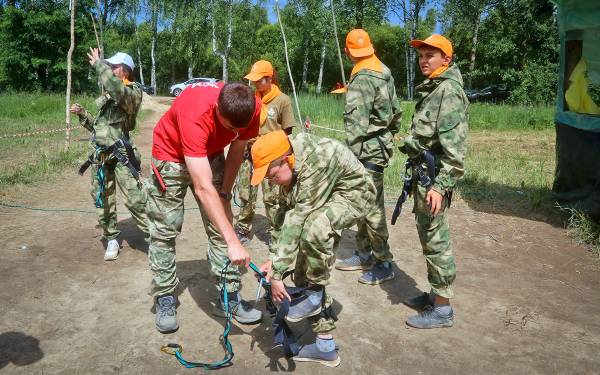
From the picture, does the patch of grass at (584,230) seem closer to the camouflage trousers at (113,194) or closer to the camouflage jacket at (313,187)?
the camouflage jacket at (313,187)

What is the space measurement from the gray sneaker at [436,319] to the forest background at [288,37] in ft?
65.6

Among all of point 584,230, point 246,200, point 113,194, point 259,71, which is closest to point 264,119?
point 259,71

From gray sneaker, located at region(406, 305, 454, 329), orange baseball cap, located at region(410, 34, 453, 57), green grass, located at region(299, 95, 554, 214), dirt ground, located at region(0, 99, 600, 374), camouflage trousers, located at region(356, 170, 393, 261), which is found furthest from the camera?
green grass, located at region(299, 95, 554, 214)

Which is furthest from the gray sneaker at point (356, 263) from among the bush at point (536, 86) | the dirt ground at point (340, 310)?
the bush at point (536, 86)

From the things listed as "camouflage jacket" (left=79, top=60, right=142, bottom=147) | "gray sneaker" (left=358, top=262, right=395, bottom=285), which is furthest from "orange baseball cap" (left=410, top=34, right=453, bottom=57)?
"camouflage jacket" (left=79, top=60, right=142, bottom=147)

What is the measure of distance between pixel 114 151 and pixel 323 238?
2.65m

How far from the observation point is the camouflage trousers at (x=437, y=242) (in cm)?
335

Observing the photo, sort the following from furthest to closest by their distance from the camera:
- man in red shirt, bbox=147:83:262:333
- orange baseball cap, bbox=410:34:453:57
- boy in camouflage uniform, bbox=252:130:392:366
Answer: orange baseball cap, bbox=410:34:453:57 → man in red shirt, bbox=147:83:262:333 → boy in camouflage uniform, bbox=252:130:392:366

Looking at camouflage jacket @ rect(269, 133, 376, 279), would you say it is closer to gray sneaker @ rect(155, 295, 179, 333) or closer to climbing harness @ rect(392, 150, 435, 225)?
climbing harness @ rect(392, 150, 435, 225)

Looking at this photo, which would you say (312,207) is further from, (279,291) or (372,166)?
(372,166)

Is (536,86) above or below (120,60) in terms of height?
above

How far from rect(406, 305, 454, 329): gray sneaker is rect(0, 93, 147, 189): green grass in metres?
6.17

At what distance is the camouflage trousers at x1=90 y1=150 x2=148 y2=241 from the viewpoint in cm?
461

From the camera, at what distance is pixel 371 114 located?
164 inches
